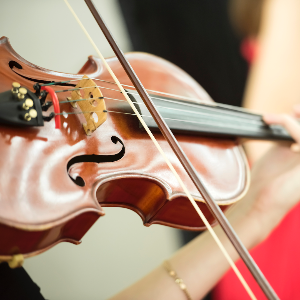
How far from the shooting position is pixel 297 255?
850 millimetres

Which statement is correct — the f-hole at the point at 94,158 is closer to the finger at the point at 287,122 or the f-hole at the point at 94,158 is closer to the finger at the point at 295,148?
the finger at the point at 287,122

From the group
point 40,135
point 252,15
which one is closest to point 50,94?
point 40,135

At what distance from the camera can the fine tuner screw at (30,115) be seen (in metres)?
0.39

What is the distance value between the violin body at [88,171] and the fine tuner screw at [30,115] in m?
0.02

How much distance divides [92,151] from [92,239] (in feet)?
2.32

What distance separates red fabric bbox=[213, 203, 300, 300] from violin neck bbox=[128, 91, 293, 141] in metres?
0.31

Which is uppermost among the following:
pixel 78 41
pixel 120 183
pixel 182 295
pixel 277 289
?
pixel 78 41

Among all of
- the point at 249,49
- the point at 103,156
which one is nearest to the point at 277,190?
the point at 103,156

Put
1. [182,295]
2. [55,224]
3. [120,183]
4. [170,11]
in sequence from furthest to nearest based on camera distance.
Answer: [170,11]
[182,295]
[120,183]
[55,224]

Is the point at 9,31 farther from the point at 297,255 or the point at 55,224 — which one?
the point at 297,255

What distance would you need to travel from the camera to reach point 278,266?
34.5 inches

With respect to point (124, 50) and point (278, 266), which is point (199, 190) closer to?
point (278, 266)

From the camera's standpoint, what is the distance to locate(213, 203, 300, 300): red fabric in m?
0.83

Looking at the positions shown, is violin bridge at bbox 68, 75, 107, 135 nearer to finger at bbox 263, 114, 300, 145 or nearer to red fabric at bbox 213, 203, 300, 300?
finger at bbox 263, 114, 300, 145
